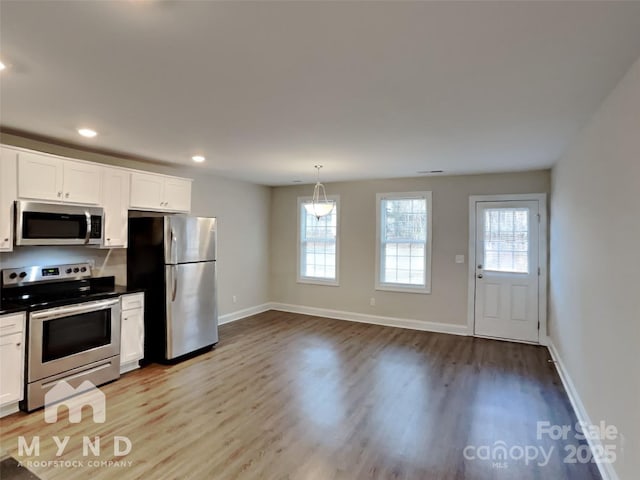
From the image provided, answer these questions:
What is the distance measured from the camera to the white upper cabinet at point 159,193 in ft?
14.0

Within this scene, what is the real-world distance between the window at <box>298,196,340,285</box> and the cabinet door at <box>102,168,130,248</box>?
3356mm

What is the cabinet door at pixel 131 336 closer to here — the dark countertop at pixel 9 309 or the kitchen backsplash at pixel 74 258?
the kitchen backsplash at pixel 74 258

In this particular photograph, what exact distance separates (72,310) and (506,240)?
5370mm

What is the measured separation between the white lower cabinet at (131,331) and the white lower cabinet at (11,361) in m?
0.92

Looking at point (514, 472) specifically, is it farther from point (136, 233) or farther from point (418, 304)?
point (136, 233)

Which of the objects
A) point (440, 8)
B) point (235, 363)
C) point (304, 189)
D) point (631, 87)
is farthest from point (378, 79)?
point (304, 189)

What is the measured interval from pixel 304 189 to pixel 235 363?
142 inches

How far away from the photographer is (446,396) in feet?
11.4

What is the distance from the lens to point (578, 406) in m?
3.10

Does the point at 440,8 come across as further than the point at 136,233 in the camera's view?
No

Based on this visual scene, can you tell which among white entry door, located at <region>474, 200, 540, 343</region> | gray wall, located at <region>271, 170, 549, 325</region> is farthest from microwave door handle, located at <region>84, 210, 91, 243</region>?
white entry door, located at <region>474, 200, 540, 343</region>

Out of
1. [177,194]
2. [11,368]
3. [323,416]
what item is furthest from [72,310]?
[323,416]

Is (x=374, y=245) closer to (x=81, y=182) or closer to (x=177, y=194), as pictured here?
(x=177, y=194)

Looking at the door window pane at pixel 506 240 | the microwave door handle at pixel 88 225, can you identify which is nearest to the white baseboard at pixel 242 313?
the microwave door handle at pixel 88 225
